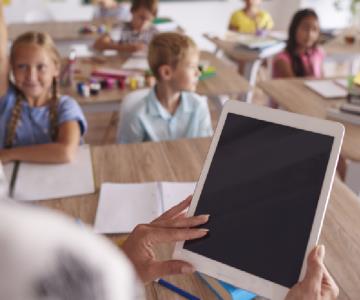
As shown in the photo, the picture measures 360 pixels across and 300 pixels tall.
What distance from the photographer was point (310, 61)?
9.75 ft

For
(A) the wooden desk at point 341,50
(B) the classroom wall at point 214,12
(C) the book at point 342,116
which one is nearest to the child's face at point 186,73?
(C) the book at point 342,116

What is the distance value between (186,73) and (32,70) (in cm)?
65

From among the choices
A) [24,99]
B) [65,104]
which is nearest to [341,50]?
[65,104]

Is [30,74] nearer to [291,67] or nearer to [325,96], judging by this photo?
[325,96]

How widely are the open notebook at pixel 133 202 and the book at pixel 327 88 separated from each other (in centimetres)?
108

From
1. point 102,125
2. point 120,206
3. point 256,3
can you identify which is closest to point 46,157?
point 120,206

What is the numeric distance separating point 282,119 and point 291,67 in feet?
7.21

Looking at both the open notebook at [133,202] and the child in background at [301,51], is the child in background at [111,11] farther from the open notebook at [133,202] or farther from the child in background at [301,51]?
the open notebook at [133,202]

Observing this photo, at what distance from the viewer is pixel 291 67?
2936 millimetres

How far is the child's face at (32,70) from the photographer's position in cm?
174

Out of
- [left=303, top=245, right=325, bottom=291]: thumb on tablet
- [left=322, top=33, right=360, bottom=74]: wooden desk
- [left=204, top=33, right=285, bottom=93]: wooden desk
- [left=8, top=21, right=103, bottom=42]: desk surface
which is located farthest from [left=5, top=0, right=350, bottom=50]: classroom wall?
[left=303, top=245, right=325, bottom=291]: thumb on tablet

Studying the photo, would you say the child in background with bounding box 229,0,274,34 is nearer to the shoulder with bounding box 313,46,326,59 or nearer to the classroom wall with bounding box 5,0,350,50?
the classroom wall with bounding box 5,0,350,50

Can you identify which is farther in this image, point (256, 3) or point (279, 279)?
point (256, 3)

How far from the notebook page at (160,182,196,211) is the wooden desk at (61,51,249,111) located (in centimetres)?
104
